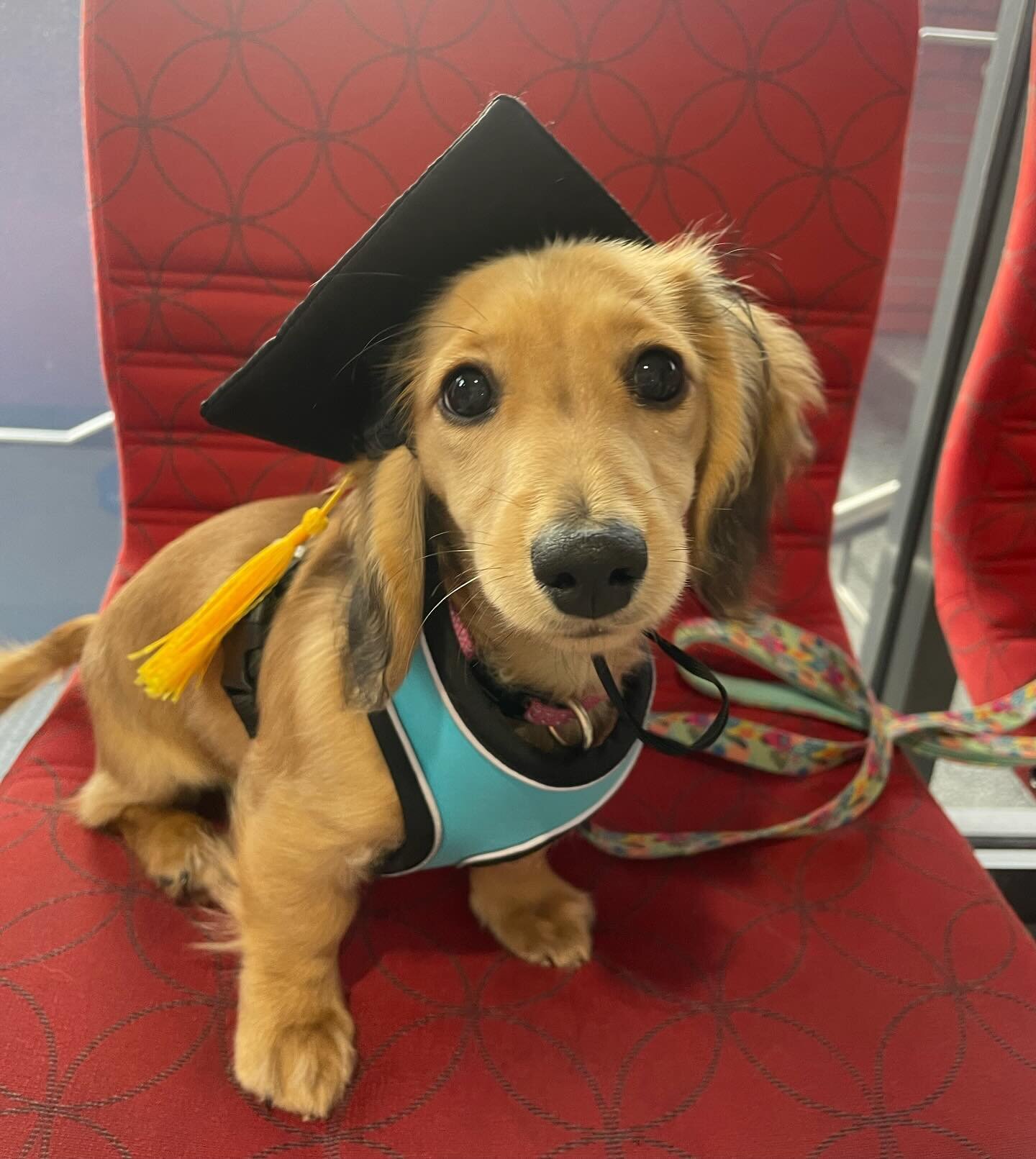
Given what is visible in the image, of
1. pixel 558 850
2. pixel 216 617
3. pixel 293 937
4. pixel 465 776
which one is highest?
pixel 216 617

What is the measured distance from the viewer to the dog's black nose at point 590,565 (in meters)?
0.70

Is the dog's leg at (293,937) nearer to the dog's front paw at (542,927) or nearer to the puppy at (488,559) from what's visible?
the puppy at (488,559)

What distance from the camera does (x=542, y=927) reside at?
104 centimetres

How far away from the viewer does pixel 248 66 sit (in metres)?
1.35

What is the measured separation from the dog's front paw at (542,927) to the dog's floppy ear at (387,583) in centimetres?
35

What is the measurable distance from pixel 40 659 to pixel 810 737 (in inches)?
46.9

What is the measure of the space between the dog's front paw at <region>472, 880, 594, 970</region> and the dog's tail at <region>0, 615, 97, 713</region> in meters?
0.73

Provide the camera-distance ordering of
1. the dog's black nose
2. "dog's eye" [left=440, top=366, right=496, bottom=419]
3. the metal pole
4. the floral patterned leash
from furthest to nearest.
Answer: the metal pole → the floral patterned leash → "dog's eye" [left=440, top=366, right=496, bottom=419] → the dog's black nose

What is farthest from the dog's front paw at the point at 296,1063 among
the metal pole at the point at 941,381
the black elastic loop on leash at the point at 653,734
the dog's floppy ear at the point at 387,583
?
the metal pole at the point at 941,381

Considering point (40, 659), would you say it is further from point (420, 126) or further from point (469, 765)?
point (420, 126)

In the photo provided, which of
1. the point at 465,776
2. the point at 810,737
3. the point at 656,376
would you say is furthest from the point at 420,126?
the point at 810,737

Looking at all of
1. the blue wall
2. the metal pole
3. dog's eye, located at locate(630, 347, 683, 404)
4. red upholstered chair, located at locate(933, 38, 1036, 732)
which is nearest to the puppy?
dog's eye, located at locate(630, 347, 683, 404)

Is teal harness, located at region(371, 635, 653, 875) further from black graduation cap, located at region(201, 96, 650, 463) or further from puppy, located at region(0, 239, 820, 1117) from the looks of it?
black graduation cap, located at region(201, 96, 650, 463)

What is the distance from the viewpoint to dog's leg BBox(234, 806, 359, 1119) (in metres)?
0.90
